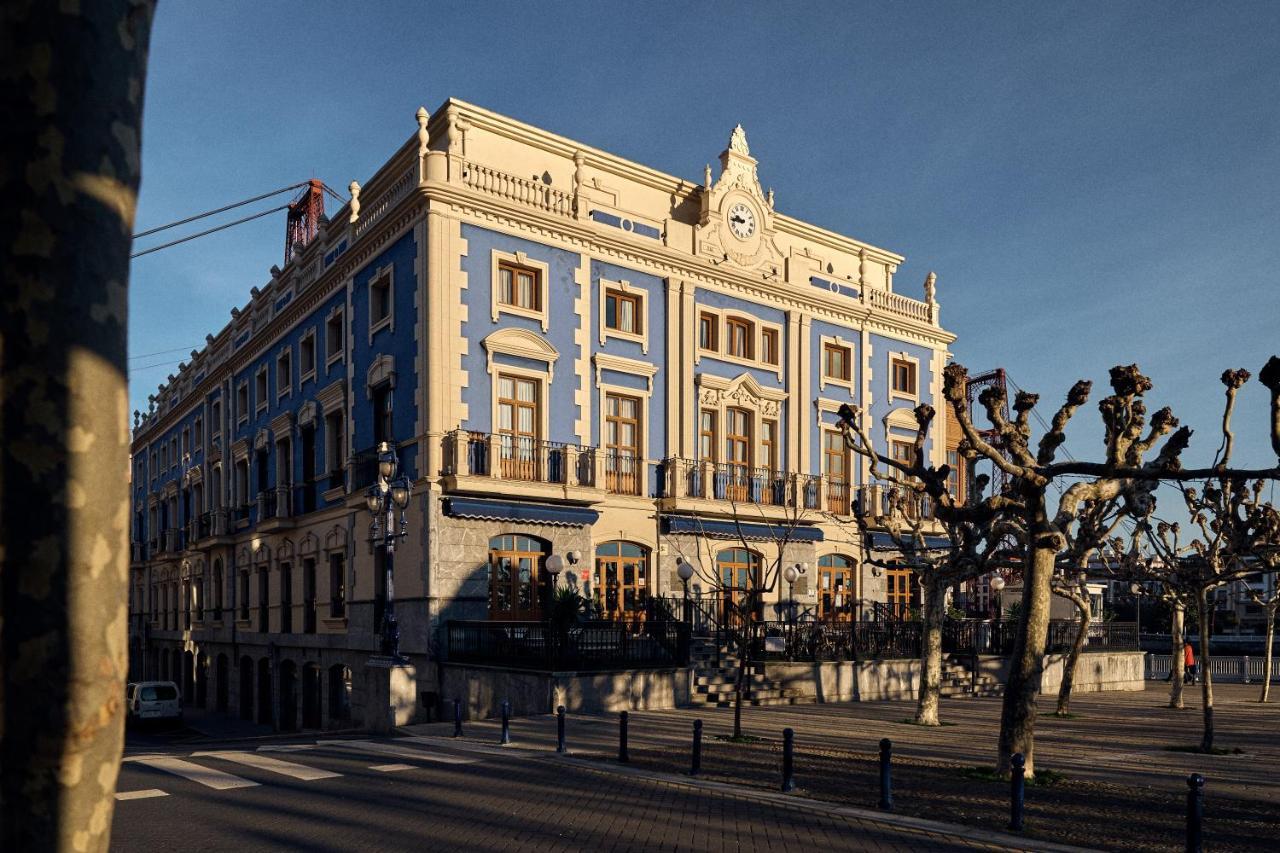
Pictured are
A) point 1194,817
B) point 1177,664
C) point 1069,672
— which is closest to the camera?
point 1194,817

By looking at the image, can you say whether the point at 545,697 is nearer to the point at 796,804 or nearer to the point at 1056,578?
the point at 796,804

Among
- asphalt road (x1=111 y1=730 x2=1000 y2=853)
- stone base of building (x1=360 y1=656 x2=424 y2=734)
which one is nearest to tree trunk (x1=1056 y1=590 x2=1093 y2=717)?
asphalt road (x1=111 y1=730 x2=1000 y2=853)

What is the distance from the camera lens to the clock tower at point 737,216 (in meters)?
30.2

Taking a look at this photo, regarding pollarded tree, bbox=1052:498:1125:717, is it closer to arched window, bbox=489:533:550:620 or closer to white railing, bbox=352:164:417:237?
arched window, bbox=489:533:550:620

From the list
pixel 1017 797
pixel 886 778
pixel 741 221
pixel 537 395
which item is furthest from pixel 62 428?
pixel 741 221

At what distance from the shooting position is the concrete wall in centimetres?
2041

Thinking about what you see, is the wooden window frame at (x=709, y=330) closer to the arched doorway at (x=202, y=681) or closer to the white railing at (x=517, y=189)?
the white railing at (x=517, y=189)

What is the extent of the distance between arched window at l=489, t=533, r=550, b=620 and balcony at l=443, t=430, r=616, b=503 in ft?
5.03

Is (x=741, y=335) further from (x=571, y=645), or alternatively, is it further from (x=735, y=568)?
(x=571, y=645)

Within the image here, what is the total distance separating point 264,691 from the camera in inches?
1399

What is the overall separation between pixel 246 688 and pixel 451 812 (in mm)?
29467

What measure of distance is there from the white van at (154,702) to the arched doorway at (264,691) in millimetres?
2739

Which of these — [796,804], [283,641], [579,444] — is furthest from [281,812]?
[283,641]

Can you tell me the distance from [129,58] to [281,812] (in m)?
10.9
